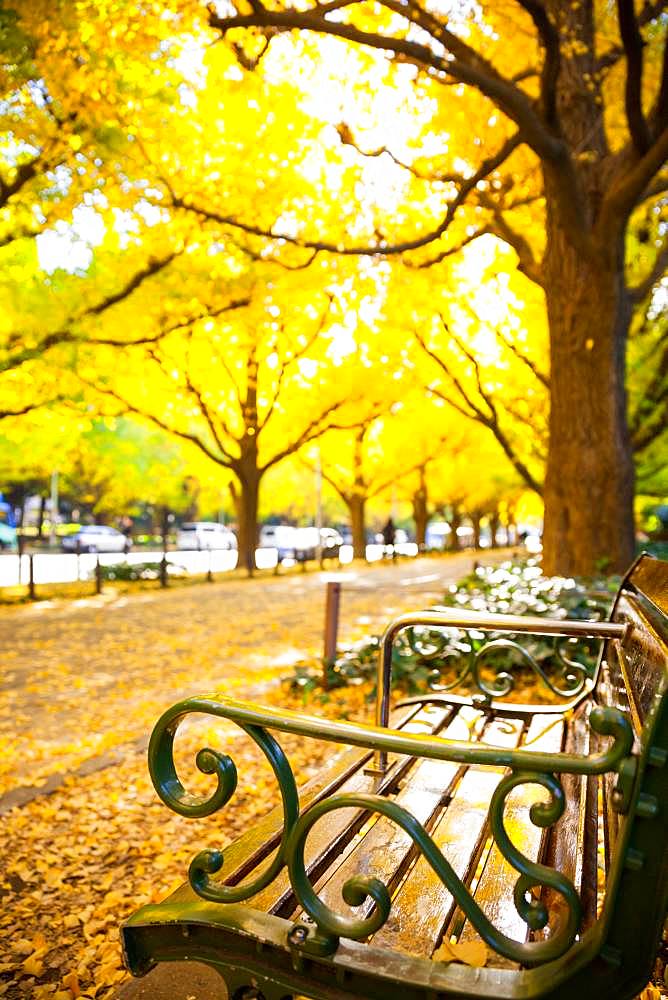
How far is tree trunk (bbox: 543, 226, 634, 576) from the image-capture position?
8.51 m

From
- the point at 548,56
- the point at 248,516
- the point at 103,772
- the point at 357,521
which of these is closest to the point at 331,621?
the point at 103,772

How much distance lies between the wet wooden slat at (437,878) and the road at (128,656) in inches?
116

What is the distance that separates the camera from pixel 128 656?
9578 mm

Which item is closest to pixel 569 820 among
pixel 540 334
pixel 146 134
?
pixel 146 134

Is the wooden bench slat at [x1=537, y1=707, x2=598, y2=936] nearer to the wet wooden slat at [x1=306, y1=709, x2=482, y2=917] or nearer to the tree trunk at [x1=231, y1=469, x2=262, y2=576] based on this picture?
→ the wet wooden slat at [x1=306, y1=709, x2=482, y2=917]

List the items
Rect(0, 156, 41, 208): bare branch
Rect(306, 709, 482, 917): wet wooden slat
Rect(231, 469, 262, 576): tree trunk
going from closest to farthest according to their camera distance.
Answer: Rect(306, 709, 482, 917): wet wooden slat < Rect(0, 156, 41, 208): bare branch < Rect(231, 469, 262, 576): tree trunk

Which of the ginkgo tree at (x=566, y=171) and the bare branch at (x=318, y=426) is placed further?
the bare branch at (x=318, y=426)

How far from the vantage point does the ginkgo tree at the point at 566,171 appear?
21.8ft

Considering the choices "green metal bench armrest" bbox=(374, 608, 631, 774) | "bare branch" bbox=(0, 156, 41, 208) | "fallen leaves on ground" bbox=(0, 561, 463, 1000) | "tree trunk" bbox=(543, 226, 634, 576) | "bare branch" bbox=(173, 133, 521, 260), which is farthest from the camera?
"bare branch" bbox=(0, 156, 41, 208)

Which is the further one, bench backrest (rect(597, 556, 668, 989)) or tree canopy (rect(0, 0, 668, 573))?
tree canopy (rect(0, 0, 668, 573))

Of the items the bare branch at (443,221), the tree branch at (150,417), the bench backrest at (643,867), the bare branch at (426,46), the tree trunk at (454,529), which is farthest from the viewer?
the tree trunk at (454,529)

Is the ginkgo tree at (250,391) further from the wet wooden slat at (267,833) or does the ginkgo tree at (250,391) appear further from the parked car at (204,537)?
the parked car at (204,537)

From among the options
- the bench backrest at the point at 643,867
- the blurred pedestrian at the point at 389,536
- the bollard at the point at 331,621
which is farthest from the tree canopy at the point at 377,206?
the blurred pedestrian at the point at 389,536

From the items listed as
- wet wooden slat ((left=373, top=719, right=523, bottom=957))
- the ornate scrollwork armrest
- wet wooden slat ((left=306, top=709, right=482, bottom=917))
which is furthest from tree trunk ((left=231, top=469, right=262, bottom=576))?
the ornate scrollwork armrest
